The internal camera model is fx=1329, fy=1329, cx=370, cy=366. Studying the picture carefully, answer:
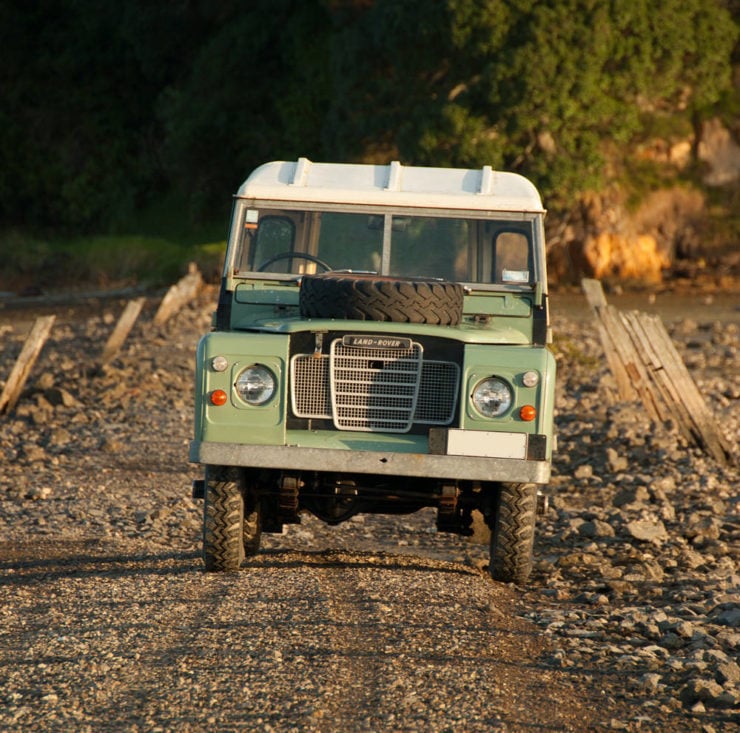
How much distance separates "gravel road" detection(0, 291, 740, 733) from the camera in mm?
5699

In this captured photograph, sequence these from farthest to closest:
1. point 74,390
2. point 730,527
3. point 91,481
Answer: point 74,390
point 91,481
point 730,527

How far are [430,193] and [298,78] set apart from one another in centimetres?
3469

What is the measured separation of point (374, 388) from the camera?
7949mm

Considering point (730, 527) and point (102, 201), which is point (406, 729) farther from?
point (102, 201)

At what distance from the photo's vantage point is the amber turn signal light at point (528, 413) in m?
7.75

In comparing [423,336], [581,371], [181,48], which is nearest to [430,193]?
[423,336]

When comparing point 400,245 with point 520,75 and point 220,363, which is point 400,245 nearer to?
point 220,363

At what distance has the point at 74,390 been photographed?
723 inches

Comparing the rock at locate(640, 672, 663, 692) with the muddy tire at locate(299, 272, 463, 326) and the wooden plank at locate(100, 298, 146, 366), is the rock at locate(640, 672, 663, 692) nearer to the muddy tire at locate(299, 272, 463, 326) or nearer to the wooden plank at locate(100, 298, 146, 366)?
the muddy tire at locate(299, 272, 463, 326)

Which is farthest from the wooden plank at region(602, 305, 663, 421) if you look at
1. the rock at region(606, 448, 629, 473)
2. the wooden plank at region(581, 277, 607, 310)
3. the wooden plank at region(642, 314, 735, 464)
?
the rock at region(606, 448, 629, 473)

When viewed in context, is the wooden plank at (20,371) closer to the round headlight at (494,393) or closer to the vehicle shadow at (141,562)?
the vehicle shadow at (141,562)

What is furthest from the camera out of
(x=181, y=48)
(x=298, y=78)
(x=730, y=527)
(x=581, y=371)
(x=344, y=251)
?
(x=181, y=48)

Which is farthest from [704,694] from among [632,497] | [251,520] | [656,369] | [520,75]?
[520,75]

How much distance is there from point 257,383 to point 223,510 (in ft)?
2.67
